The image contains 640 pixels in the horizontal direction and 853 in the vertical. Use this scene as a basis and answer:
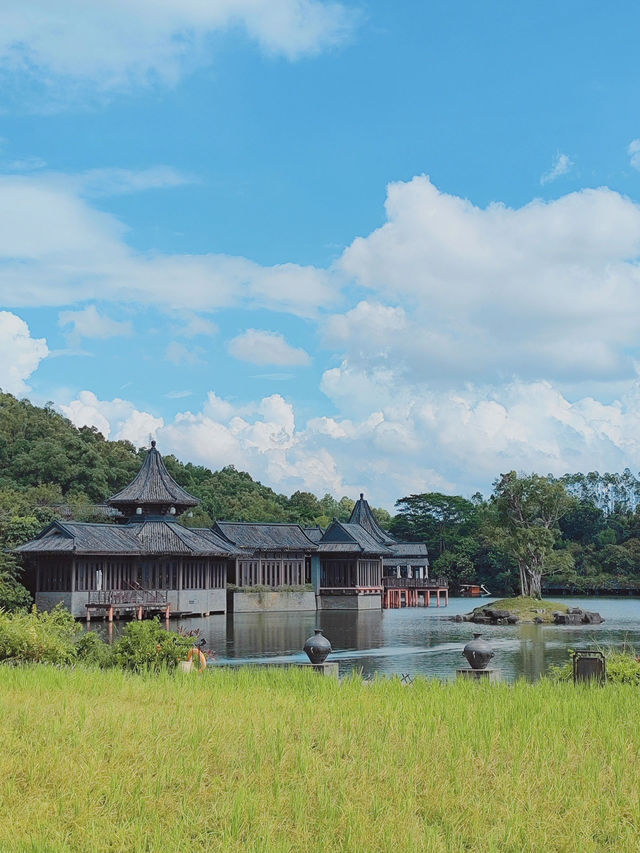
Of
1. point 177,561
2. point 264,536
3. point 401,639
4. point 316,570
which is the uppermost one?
point 264,536

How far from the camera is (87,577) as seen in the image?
34938 mm

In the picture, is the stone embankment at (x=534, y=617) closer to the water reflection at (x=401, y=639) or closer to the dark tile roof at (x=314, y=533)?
the water reflection at (x=401, y=639)

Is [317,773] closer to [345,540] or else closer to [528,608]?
[528,608]

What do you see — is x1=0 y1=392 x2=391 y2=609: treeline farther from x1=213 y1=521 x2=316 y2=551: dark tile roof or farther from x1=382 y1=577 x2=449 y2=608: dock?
x1=382 y1=577 x2=449 y2=608: dock

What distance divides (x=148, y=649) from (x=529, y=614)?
27.4 m

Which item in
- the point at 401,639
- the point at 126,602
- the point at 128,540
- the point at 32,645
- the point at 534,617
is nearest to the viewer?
the point at 32,645

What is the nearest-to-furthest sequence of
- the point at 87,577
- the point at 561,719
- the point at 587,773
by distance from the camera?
the point at 587,773, the point at 561,719, the point at 87,577

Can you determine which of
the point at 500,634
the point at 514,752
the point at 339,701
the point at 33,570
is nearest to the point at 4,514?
the point at 33,570

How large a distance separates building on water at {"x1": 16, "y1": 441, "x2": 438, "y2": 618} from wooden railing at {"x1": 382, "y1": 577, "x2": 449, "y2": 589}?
146 mm

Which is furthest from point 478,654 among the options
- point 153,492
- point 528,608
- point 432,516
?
point 432,516

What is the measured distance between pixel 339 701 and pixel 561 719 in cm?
209

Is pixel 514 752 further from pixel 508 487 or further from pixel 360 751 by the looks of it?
pixel 508 487

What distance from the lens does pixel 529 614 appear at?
37.3 m

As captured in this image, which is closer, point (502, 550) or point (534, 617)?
point (534, 617)
